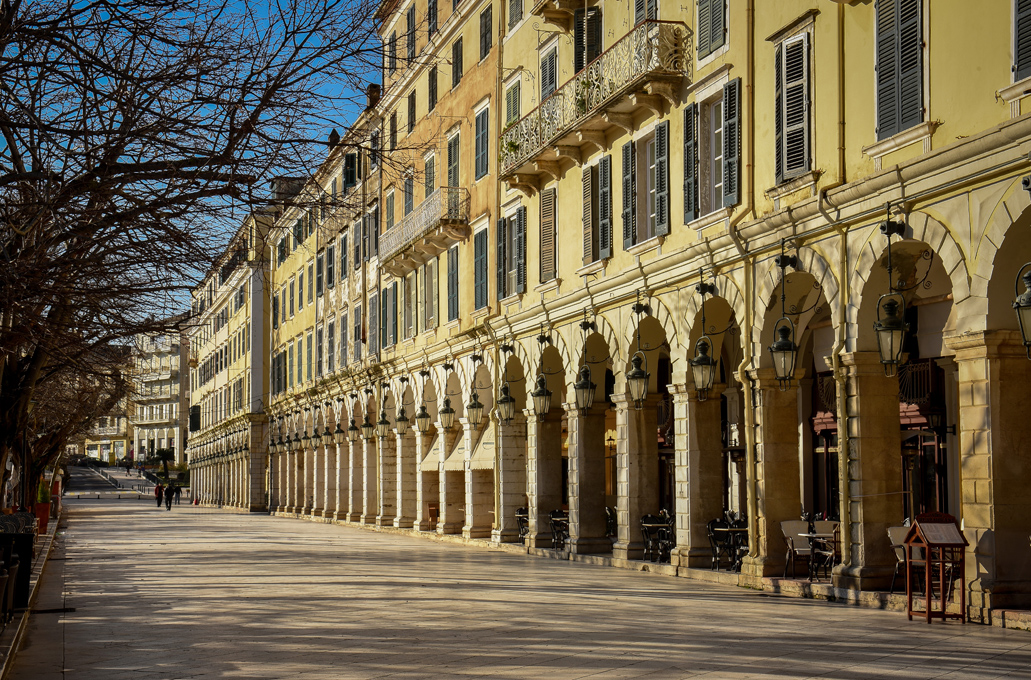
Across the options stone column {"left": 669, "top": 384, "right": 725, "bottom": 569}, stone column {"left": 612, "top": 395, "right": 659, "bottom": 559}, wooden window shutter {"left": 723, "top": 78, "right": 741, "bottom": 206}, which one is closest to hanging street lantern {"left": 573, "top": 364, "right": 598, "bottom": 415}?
stone column {"left": 612, "top": 395, "right": 659, "bottom": 559}

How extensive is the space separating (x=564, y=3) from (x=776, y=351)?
11.3 metres

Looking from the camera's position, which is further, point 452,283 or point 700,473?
point 452,283

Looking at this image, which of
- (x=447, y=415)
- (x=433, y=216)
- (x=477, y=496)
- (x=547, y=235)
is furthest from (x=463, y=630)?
(x=433, y=216)

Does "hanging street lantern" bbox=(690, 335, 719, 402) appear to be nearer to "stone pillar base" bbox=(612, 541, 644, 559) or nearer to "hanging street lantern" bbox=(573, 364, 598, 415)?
"stone pillar base" bbox=(612, 541, 644, 559)

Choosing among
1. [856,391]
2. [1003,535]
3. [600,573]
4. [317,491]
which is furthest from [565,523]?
[317,491]

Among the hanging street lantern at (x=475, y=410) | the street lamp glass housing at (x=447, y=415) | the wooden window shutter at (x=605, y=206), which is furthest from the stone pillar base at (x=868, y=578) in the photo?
the street lamp glass housing at (x=447, y=415)

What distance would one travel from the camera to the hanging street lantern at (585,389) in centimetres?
2538

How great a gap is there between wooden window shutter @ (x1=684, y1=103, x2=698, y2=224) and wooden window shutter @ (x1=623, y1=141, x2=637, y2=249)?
2.16 metres

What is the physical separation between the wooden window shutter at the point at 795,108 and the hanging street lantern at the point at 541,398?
10.2 meters

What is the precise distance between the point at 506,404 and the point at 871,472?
1281 centimetres

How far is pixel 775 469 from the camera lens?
19516 millimetres

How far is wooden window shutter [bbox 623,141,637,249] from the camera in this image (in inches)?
944

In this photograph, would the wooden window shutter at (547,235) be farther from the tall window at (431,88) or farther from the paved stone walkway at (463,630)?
the tall window at (431,88)

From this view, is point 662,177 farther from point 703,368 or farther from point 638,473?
point 638,473
